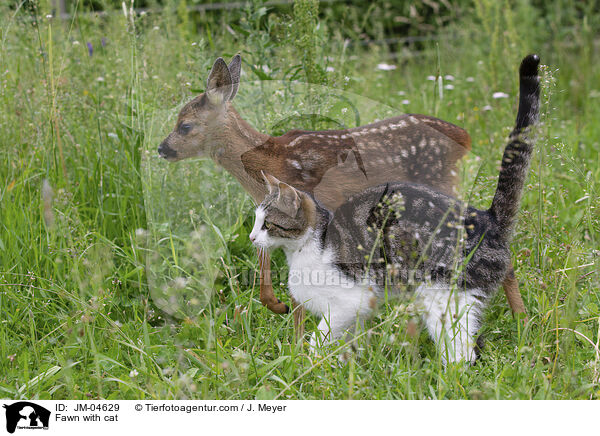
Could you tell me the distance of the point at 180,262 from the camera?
11.6ft

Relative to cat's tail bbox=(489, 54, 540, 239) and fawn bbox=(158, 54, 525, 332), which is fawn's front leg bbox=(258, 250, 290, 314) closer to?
fawn bbox=(158, 54, 525, 332)

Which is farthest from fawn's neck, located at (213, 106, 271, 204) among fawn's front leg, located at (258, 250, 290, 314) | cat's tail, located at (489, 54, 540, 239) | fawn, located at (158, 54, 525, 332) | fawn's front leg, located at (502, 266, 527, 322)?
fawn's front leg, located at (502, 266, 527, 322)

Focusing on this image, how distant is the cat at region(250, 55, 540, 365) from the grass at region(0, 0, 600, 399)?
0.55 feet

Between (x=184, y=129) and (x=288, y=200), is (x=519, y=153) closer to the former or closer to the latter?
(x=288, y=200)

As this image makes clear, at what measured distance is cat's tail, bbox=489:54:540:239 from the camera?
2662 millimetres

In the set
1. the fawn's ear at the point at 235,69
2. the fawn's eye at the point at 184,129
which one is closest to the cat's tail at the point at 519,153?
the fawn's ear at the point at 235,69

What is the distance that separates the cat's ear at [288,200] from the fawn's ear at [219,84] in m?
0.66

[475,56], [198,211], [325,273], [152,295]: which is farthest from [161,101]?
[475,56]
